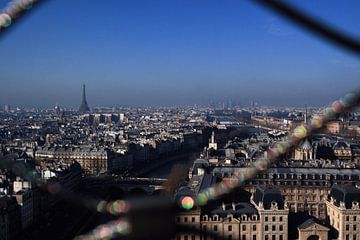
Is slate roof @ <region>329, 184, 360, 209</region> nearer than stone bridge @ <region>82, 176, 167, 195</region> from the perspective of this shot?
Yes

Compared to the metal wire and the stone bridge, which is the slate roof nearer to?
the stone bridge

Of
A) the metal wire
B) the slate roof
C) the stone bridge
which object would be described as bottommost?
the stone bridge

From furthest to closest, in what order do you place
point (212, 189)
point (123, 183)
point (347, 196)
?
1. point (123, 183)
2. point (347, 196)
3. point (212, 189)

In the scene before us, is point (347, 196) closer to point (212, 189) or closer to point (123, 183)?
point (123, 183)

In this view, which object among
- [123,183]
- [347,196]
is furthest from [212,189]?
[123,183]

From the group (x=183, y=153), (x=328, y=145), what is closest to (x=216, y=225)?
(x=328, y=145)

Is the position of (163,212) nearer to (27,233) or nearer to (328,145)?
(27,233)

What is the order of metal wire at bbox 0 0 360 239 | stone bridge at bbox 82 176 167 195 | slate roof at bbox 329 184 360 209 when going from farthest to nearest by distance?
stone bridge at bbox 82 176 167 195 < slate roof at bbox 329 184 360 209 < metal wire at bbox 0 0 360 239

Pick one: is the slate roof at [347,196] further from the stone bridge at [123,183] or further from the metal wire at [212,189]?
the metal wire at [212,189]

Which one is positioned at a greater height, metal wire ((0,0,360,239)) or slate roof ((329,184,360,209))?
metal wire ((0,0,360,239))

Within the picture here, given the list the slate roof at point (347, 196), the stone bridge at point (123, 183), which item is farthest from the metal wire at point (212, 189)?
the stone bridge at point (123, 183)

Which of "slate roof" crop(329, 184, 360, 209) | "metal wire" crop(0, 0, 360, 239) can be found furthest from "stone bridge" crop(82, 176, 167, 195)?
"metal wire" crop(0, 0, 360, 239)
